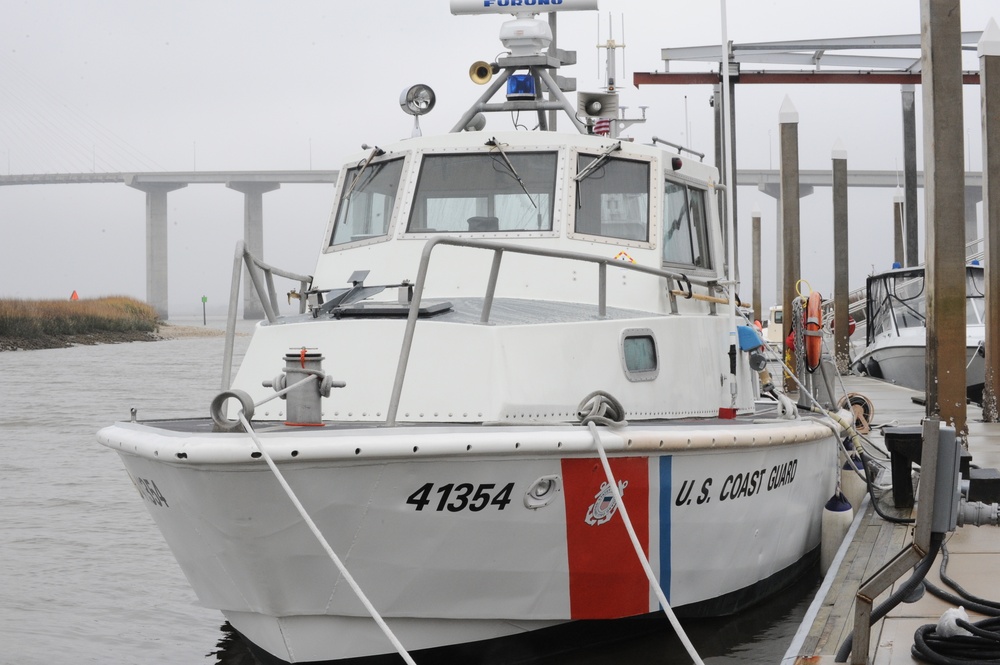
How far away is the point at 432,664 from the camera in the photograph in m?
4.65

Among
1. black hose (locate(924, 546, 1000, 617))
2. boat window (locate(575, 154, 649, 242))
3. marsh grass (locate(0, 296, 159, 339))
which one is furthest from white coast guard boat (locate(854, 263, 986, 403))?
marsh grass (locate(0, 296, 159, 339))

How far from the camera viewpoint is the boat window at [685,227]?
615 cm

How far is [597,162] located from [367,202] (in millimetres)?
1362

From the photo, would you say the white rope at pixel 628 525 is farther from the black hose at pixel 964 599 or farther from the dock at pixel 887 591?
the black hose at pixel 964 599

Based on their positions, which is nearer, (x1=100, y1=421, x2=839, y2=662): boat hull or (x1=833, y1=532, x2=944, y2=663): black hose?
(x1=833, y1=532, x2=944, y2=663): black hose

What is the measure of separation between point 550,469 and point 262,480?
3.79 ft

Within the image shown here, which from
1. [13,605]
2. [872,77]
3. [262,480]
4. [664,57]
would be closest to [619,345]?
[262,480]

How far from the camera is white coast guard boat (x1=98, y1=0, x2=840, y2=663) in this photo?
13.7ft

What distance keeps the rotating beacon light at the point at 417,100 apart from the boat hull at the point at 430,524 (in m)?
2.96

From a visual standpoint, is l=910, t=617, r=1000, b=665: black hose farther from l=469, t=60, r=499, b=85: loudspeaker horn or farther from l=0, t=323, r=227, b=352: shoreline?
l=0, t=323, r=227, b=352: shoreline

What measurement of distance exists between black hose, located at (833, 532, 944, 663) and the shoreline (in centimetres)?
3513

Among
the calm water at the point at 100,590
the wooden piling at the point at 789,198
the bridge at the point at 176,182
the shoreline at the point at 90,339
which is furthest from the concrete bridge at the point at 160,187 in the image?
the calm water at the point at 100,590

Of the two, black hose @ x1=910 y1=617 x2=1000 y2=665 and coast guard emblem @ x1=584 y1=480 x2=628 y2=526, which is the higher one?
coast guard emblem @ x1=584 y1=480 x2=628 y2=526

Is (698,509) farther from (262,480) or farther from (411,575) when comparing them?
(262,480)
